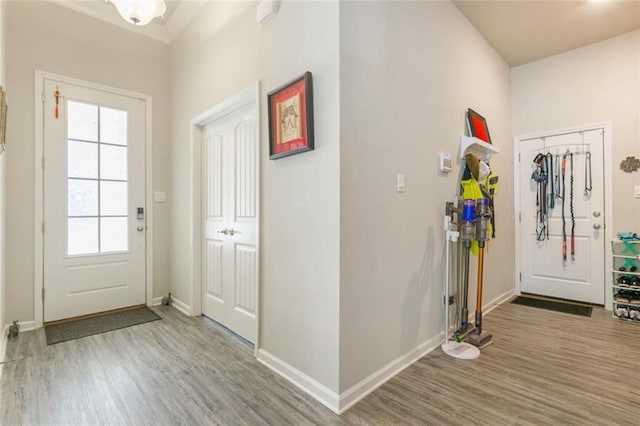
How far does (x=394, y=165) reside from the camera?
2039 millimetres

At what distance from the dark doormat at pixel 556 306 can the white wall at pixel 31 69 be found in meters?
5.07

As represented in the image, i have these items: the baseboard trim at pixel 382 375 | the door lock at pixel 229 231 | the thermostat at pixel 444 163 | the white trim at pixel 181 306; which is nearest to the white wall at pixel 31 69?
the white trim at pixel 181 306

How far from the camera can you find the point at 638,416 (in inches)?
62.7

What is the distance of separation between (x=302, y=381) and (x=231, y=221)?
4.87ft

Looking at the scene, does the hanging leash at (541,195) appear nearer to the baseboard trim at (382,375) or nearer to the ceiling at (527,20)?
the ceiling at (527,20)

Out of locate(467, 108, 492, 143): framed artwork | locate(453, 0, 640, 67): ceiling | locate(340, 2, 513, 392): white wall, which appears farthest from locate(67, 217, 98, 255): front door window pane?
locate(453, 0, 640, 67): ceiling

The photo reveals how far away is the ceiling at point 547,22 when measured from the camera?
2.76m

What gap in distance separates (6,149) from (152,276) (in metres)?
1.74

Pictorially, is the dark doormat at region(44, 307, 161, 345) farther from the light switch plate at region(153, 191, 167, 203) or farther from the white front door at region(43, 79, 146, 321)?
the light switch plate at region(153, 191, 167, 203)

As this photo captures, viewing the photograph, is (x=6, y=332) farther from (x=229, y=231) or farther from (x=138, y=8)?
(x=138, y=8)

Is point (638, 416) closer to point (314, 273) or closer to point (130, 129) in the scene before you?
point (314, 273)

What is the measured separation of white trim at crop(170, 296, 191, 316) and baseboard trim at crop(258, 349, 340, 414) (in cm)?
135

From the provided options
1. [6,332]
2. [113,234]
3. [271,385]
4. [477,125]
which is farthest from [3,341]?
[477,125]

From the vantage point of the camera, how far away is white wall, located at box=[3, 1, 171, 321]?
273 centimetres
